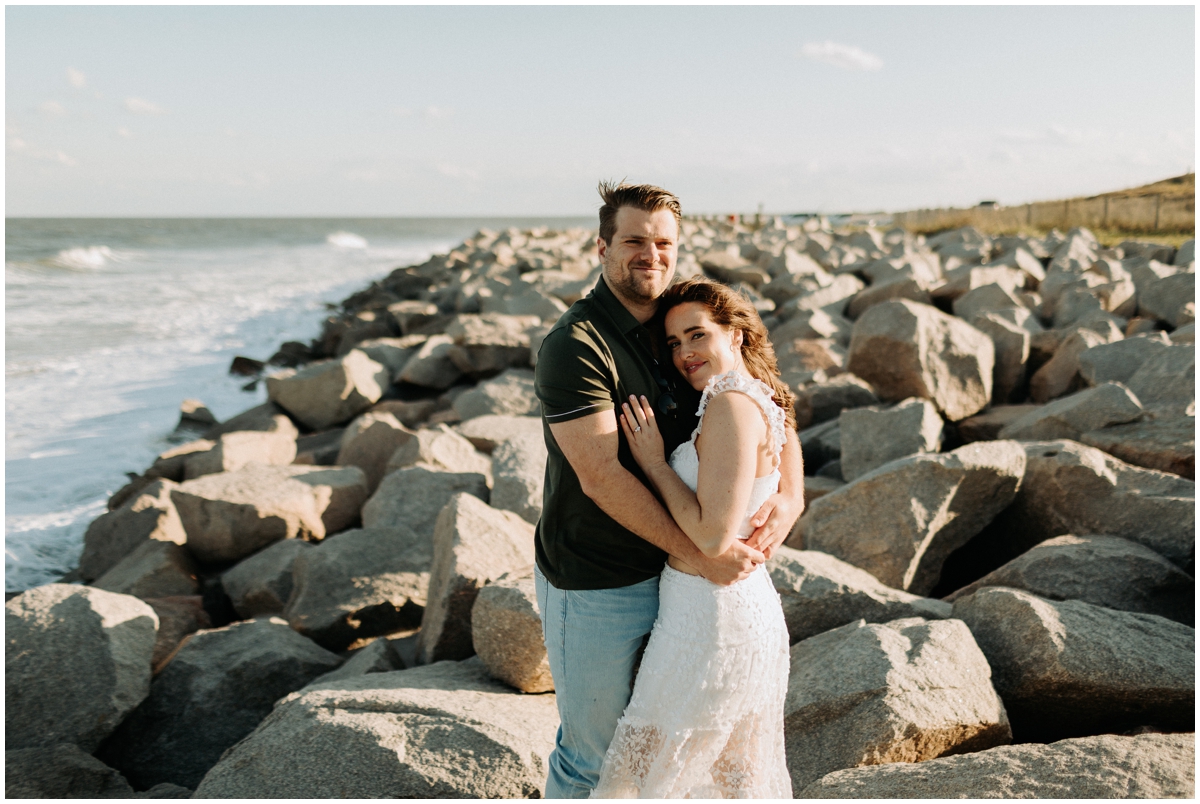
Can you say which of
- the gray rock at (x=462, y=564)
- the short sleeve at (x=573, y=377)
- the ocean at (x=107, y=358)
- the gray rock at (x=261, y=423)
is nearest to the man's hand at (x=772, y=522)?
the short sleeve at (x=573, y=377)

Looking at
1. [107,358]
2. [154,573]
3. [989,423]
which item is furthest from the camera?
[107,358]

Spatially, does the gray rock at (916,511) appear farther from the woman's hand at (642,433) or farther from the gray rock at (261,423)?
the gray rock at (261,423)

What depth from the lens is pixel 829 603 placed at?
10.8ft

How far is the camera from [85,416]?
384 inches

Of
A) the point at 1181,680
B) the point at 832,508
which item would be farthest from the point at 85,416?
the point at 1181,680

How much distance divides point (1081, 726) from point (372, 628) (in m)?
3.10

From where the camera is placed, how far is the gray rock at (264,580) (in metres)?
4.55

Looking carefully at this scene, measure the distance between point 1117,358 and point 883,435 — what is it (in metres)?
2.00

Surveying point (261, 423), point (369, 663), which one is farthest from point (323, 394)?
point (369, 663)

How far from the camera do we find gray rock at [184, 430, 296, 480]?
636 cm

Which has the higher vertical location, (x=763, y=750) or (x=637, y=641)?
(x=637, y=641)

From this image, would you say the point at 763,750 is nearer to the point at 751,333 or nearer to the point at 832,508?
the point at 751,333

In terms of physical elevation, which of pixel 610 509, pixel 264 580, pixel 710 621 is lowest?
pixel 264 580

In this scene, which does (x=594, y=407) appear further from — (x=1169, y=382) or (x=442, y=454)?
(x=1169, y=382)
